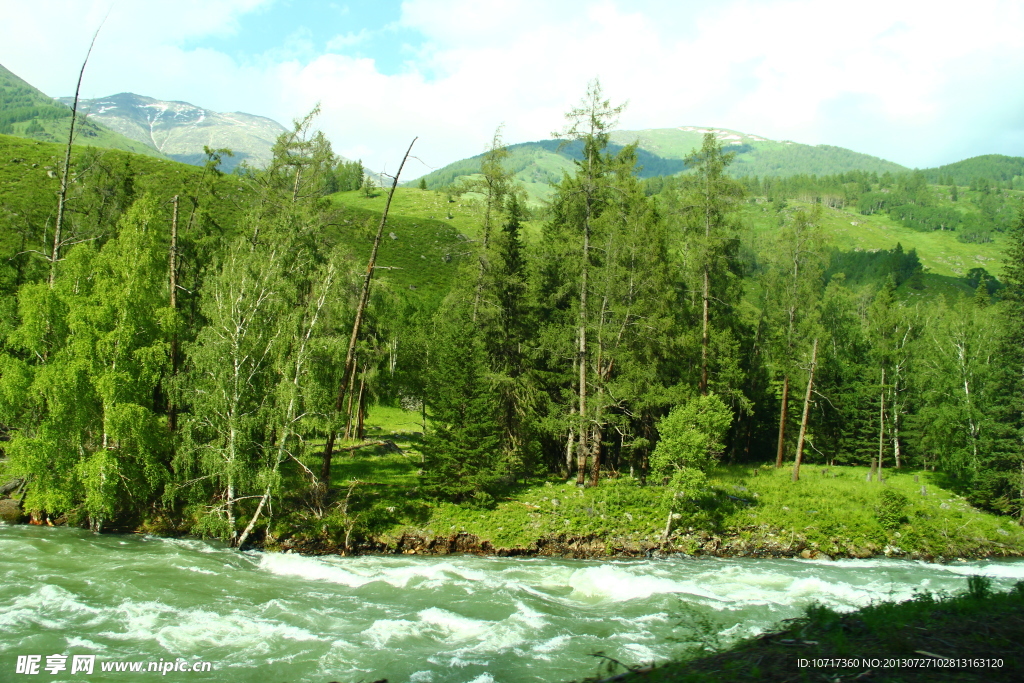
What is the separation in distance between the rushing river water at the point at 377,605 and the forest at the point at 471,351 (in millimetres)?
3169

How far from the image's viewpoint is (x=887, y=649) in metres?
8.37

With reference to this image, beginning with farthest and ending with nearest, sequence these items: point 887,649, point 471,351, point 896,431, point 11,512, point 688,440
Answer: point 896,431, point 471,351, point 688,440, point 11,512, point 887,649

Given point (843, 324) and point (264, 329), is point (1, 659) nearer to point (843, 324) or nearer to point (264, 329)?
point (264, 329)

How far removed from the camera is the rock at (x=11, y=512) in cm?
2100

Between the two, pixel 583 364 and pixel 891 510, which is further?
pixel 583 364

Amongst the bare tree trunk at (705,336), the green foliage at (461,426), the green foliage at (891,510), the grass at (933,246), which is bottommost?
the green foliage at (891,510)

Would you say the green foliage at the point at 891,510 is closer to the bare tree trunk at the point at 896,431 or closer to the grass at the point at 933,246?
the bare tree trunk at the point at 896,431

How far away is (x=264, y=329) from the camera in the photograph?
874 inches

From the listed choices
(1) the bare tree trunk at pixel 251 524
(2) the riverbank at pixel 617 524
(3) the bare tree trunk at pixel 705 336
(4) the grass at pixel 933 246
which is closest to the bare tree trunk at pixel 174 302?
(2) the riverbank at pixel 617 524

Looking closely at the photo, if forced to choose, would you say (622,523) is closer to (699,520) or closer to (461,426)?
(699,520)

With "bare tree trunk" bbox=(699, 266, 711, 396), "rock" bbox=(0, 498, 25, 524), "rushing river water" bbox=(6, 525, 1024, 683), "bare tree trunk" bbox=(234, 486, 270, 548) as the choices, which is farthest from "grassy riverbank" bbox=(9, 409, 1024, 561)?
"bare tree trunk" bbox=(699, 266, 711, 396)

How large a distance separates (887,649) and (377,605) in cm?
1249

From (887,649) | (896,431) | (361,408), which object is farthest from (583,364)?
(896,431)

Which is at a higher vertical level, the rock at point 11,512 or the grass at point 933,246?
the grass at point 933,246
